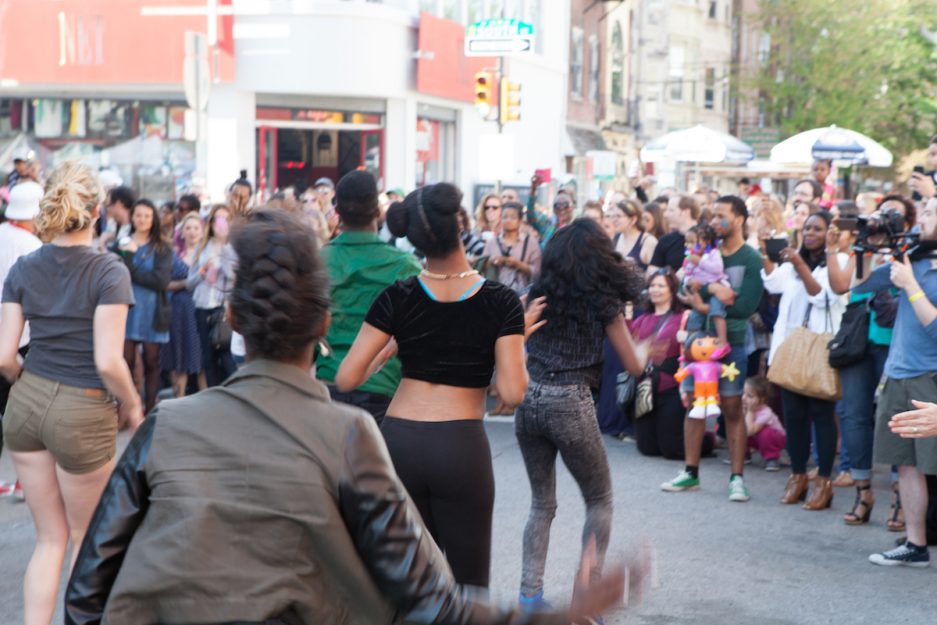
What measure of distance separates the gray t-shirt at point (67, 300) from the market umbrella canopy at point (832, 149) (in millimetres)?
14705

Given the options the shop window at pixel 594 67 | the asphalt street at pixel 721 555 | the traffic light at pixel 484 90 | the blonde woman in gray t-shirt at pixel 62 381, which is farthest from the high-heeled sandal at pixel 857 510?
the shop window at pixel 594 67

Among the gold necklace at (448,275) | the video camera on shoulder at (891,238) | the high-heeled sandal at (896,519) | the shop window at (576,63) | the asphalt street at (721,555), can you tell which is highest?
the shop window at (576,63)

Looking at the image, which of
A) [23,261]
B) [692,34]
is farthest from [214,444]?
[692,34]

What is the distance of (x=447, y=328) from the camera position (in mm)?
4617

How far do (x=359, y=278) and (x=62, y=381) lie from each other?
48.5 inches

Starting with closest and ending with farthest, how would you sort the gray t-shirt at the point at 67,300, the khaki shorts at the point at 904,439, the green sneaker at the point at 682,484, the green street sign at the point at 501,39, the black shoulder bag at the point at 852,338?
the gray t-shirt at the point at 67,300
the khaki shorts at the point at 904,439
the black shoulder bag at the point at 852,338
the green sneaker at the point at 682,484
the green street sign at the point at 501,39

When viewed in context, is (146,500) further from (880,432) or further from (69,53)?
(69,53)

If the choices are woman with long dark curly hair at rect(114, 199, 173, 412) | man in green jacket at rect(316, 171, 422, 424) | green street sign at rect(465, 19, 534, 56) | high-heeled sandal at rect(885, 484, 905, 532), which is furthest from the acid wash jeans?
green street sign at rect(465, 19, 534, 56)

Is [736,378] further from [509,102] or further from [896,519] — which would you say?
[509,102]

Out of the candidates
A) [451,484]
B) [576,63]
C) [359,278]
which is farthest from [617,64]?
[451,484]

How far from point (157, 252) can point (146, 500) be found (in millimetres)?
8445

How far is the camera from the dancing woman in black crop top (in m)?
4.49

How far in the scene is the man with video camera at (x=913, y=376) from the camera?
264 inches

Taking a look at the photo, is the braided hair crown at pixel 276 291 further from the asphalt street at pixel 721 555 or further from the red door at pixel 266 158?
the red door at pixel 266 158
